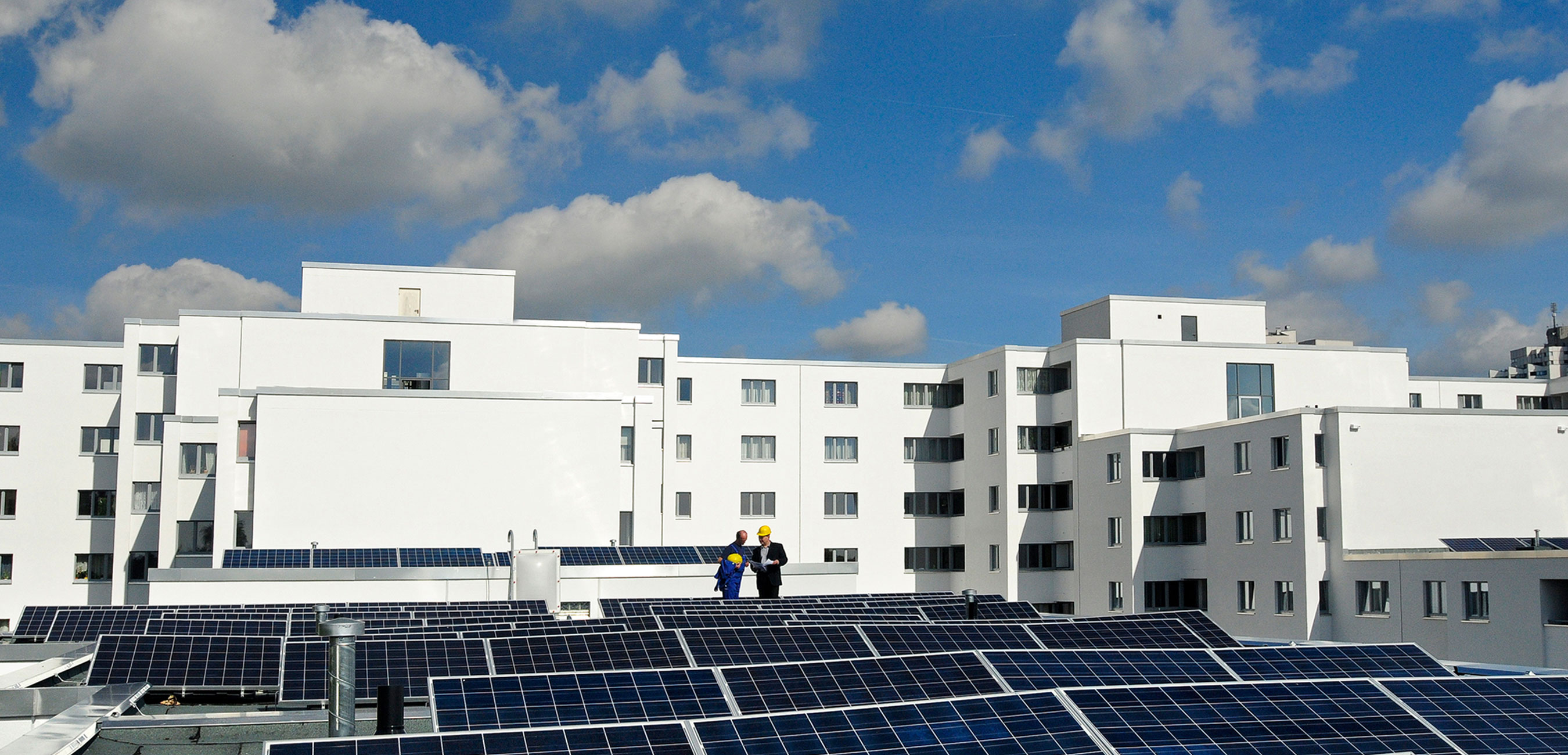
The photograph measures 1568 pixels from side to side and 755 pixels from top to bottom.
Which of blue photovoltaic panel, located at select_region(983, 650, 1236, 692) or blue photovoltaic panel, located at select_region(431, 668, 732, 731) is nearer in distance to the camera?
blue photovoltaic panel, located at select_region(431, 668, 732, 731)

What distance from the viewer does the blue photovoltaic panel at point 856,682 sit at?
8516 mm

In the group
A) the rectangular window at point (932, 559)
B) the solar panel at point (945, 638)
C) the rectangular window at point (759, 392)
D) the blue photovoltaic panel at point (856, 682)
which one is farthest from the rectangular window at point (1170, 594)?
the blue photovoltaic panel at point (856, 682)

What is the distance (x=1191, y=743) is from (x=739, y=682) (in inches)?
125

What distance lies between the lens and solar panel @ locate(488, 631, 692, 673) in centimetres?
1118

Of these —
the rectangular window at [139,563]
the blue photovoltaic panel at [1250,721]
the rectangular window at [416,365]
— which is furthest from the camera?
the rectangular window at [139,563]

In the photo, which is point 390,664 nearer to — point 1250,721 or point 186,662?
point 186,662

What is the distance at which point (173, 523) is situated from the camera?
44.5 m

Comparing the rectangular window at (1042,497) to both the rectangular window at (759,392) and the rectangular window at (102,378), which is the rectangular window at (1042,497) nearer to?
the rectangular window at (759,392)

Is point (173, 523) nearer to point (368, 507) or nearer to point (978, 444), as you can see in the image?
point (368, 507)

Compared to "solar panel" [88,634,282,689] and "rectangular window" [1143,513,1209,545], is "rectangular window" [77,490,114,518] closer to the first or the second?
"rectangular window" [1143,513,1209,545]

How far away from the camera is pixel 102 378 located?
52781 mm

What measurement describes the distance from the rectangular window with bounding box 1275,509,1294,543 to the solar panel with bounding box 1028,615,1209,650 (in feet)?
89.2

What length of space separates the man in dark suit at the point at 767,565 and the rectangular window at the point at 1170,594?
30.1m

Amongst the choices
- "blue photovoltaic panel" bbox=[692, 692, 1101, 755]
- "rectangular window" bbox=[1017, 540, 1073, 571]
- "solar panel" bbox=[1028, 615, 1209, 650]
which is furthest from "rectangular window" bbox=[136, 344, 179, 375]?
"blue photovoltaic panel" bbox=[692, 692, 1101, 755]
